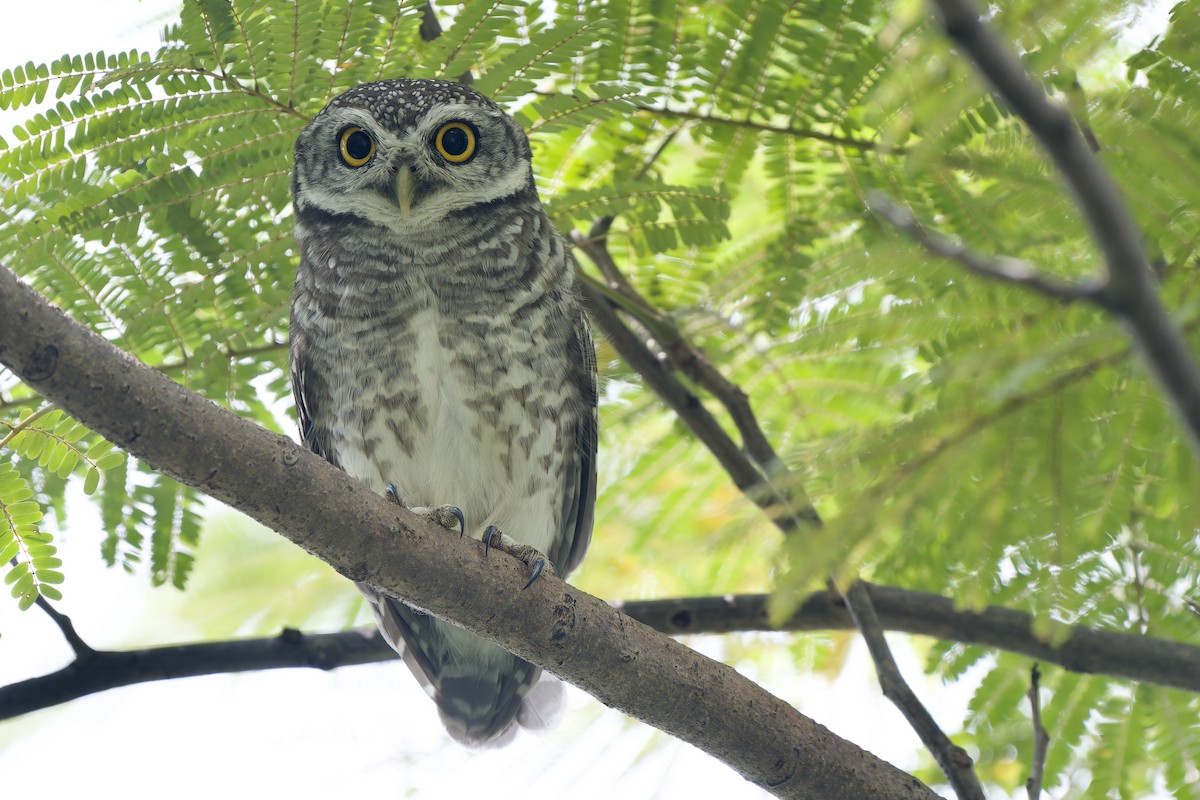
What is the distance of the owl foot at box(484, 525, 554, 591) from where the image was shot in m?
2.39

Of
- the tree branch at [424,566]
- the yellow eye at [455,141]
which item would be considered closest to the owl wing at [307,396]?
the yellow eye at [455,141]

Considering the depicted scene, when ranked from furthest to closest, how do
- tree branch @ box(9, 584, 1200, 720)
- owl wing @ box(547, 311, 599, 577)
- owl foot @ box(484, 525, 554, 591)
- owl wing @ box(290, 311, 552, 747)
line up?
1. owl wing @ box(290, 311, 552, 747)
2. owl wing @ box(547, 311, 599, 577)
3. tree branch @ box(9, 584, 1200, 720)
4. owl foot @ box(484, 525, 554, 591)

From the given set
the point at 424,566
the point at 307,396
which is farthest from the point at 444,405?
the point at 424,566

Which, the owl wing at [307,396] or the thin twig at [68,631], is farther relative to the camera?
the owl wing at [307,396]

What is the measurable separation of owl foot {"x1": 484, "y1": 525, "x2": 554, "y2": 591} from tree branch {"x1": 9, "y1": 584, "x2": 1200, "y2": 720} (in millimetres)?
356

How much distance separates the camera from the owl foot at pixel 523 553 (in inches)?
94.0

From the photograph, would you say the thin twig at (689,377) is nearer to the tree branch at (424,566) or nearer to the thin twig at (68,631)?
the tree branch at (424,566)

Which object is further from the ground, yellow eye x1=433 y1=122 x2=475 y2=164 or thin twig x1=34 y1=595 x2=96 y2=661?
yellow eye x1=433 y1=122 x2=475 y2=164

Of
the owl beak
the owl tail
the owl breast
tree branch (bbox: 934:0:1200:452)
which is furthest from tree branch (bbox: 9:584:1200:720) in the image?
tree branch (bbox: 934:0:1200:452)

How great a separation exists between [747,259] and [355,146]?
1065mm

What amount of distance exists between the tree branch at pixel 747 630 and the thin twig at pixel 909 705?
21cm

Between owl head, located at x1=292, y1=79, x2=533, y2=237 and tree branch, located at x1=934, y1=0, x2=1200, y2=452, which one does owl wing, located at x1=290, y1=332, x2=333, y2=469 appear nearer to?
owl head, located at x1=292, y1=79, x2=533, y2=237

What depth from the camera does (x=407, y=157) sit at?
123 inches

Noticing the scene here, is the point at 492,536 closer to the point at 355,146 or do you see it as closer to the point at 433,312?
the point at 433,312
